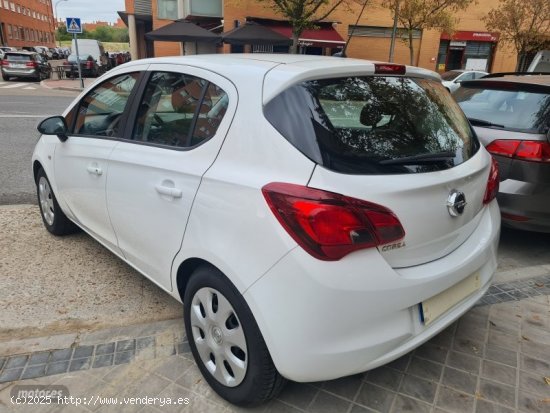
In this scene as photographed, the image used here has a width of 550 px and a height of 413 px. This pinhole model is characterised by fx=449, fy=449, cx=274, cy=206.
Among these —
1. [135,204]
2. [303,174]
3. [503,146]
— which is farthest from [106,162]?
[503,146]

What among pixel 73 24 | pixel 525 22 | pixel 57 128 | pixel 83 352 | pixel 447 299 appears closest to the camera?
pixel 447 299

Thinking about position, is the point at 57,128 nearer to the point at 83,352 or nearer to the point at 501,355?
the point at 83,352

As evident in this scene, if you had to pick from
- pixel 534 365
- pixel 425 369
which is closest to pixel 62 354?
pixel 425 369

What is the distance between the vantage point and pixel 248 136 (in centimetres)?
206

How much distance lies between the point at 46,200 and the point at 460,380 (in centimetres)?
369

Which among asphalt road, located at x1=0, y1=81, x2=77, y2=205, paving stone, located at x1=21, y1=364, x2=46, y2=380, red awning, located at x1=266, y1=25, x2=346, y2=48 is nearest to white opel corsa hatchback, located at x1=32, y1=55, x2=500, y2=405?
paving stone, located at x1=21, y1=364, x2=46, y2=380

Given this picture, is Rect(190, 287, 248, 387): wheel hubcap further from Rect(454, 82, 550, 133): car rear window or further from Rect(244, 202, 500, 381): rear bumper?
Rect(454, 82, 550, 133): car rear window

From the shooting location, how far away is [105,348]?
269 centimetres

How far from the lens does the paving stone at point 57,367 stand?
2.49 meters

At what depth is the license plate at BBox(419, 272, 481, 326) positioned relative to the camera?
6.74 feet

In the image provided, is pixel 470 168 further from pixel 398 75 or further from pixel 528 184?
pixel 528 184

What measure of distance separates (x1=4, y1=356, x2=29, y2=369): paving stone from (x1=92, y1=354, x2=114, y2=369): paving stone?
0.40 m

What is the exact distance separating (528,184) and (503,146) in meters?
0.38

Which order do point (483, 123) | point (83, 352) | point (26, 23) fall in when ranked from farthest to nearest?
point (26, 23) < point (483, 123) < point (83, 352)
